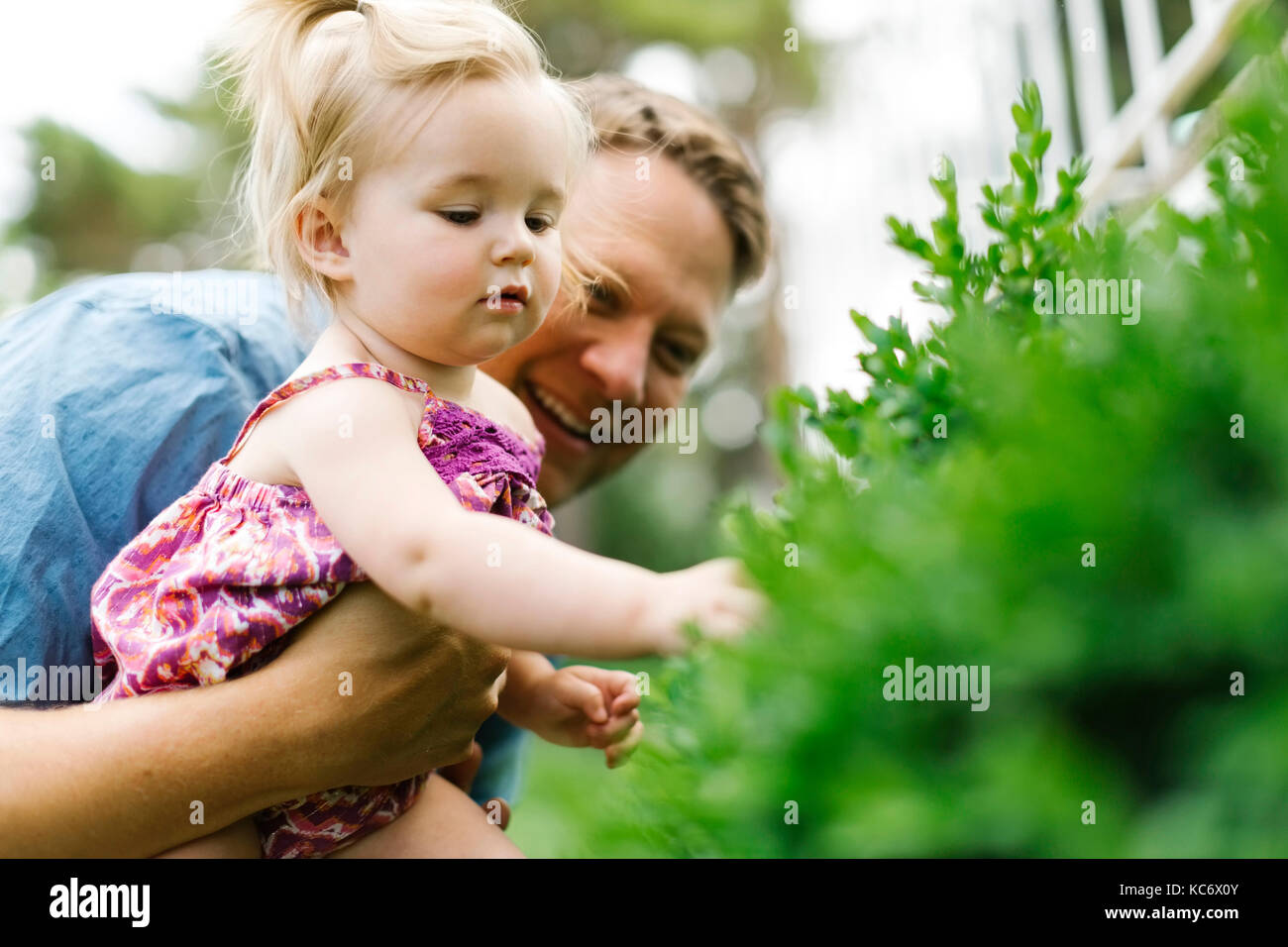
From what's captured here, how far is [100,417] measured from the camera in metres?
2.11

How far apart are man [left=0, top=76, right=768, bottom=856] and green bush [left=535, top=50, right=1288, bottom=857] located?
110cm

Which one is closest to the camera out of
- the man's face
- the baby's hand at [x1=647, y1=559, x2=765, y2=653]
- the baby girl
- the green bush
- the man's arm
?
the green bush

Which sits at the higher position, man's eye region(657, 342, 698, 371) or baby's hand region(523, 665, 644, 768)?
man's eye region(657, 342, 698, 371)

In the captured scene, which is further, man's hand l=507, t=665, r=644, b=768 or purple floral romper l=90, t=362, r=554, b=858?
man's hand l=507, t=665, r=644, b=768

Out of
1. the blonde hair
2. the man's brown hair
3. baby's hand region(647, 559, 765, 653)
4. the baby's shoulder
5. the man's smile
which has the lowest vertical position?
baby's hand region(647, 559, 765, 653)

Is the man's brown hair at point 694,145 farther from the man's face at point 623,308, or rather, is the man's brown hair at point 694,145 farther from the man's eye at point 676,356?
the man's eye at point 676,356

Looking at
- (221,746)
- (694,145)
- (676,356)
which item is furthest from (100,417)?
(694,145)

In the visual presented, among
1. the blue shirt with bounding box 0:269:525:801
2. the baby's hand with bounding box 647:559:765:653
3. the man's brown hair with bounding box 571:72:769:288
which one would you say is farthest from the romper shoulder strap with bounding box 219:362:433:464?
the man's brown hair with bounding box 571:72:769:288

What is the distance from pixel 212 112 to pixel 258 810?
14074mm

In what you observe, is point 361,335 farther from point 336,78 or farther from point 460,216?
point 336,78

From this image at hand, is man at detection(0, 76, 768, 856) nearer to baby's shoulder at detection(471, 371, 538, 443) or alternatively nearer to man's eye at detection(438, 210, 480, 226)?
baby's shoulder at detection(471, 371, 538, 443)

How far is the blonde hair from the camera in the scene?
171 cm

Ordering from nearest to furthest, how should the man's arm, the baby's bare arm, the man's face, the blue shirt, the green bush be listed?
1. the green bush
2. the baby's bare arm
3. the man's arm
4. the blue shirt
5. the man's face

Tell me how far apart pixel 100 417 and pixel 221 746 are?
31.3 inches
